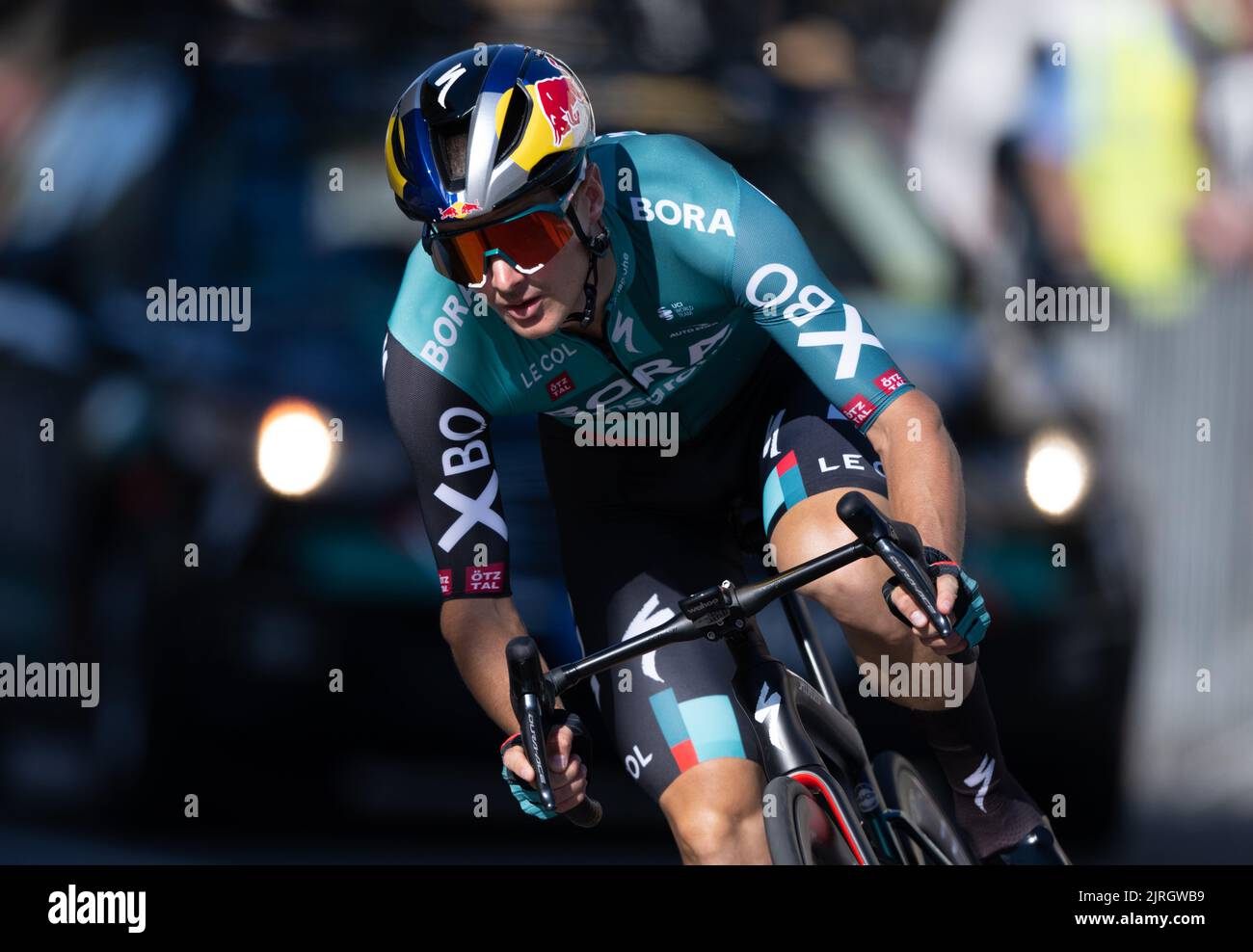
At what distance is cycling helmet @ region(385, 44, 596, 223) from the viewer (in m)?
3.24

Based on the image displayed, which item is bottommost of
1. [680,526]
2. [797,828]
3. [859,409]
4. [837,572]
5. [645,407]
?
[797,828]

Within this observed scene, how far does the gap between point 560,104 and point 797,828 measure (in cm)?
132

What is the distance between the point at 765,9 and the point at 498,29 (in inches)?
31.7

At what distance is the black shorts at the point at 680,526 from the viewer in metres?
3.55

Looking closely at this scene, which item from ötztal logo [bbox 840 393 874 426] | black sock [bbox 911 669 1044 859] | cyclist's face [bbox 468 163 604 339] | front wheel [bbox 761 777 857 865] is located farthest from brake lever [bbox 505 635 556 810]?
black sock [bbox 911 669 1044 859]

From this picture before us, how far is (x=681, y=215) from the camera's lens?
3.53 meters

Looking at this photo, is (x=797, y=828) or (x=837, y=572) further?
(x=837, y=572)

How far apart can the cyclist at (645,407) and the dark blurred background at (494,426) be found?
48.5 inches

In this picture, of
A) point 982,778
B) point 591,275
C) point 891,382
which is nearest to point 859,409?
point 891,382

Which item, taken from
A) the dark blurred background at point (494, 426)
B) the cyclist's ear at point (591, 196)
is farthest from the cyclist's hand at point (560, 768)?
the dark blurred background at point (494, 426)

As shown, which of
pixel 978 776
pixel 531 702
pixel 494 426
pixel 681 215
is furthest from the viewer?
pixel 494 426

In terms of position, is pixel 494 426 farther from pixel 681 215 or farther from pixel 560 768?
pixel 560 768

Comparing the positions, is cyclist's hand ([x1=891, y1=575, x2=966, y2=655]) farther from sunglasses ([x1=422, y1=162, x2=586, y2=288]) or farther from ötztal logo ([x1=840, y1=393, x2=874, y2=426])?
sunglasses ([x1=422, y1=162, x2=586, y2=288])
